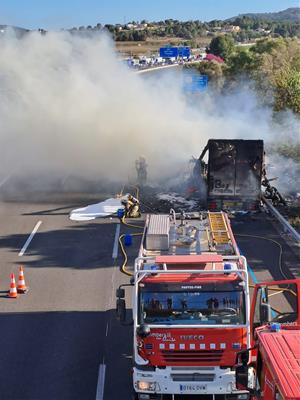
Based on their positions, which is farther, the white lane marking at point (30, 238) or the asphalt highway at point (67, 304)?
the white lane marking at point (30, 238)

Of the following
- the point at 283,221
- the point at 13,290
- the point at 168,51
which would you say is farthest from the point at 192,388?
the point at 168,51

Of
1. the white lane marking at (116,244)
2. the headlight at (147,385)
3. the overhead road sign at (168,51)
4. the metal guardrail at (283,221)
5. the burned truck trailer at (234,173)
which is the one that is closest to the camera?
the headlight at (147,385)

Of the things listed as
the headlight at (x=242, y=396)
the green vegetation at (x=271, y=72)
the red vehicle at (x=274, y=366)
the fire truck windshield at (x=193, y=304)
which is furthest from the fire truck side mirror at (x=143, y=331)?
the green vegetation at (x=271, y=72)

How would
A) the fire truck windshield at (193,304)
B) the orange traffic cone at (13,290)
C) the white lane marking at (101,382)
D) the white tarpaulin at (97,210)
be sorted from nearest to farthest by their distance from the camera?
the fire truck windshield at (193,304), the white lane marking at (101,382), the orange traffic cone at (13,290), the white tarpaulin at (97,210)

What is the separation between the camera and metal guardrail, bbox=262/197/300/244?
63.4 ft

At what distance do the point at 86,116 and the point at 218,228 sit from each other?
22.7 metres

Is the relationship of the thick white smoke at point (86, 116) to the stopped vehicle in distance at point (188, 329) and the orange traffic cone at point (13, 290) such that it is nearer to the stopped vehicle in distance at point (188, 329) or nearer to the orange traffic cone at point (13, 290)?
the orange traffic cone at point (13, 290)

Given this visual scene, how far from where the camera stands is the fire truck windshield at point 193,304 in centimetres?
959

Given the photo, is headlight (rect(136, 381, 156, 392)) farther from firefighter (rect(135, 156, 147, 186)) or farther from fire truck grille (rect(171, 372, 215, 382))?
firefighter (rect(135, 156, 147, 186))

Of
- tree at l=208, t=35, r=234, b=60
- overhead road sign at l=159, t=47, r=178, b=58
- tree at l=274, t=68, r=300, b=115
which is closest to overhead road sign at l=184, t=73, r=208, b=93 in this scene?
tree at l=274, t=68, r=300, b=115

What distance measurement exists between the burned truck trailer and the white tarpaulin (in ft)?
12.1

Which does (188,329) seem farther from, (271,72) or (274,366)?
(271,72)

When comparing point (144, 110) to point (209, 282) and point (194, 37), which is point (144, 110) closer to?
point (209, 282)

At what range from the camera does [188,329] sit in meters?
9.48
